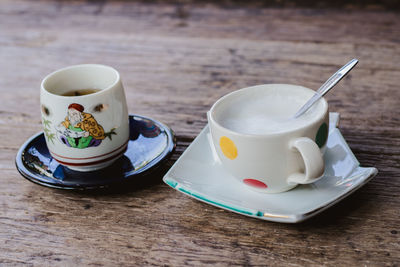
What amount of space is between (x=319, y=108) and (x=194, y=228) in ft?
0.74

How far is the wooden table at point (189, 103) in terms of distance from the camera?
0.55 m

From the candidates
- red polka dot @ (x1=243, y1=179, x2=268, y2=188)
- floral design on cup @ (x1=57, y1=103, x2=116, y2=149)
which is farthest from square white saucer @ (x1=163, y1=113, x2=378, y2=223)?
floral design on cup @ (x1=57, y1=103, x2=116, y2=149)

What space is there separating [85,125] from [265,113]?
0.26 meters

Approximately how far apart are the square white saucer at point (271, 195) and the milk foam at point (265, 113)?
0.07 meters

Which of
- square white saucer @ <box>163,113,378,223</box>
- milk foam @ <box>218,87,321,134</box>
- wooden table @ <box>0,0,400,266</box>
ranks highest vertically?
milk foam @ <box>218,87,321,134</box>

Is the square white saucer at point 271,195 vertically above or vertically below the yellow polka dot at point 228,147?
below

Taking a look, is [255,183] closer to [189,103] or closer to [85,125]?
[85,125]

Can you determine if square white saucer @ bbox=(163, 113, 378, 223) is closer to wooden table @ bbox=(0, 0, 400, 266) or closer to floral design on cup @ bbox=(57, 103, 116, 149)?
wooden table @ bbox=(0, 0, 400, 266)

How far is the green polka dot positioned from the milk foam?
27mm

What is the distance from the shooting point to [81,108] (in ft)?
2.15

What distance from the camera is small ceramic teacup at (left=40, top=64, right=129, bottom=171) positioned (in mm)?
658

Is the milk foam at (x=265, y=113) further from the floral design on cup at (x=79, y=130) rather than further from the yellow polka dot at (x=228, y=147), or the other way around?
the floral design on cup at (x=79, y=130)

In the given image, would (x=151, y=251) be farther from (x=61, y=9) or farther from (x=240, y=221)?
(x=61, y=9)

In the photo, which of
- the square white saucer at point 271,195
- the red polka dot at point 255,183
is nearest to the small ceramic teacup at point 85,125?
the square white saucer at point 271,195
